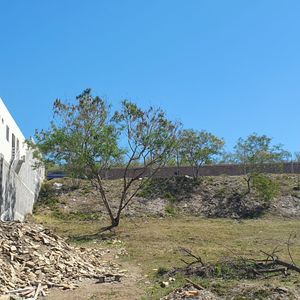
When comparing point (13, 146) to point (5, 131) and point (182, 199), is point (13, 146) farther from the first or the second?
point (182, 199)

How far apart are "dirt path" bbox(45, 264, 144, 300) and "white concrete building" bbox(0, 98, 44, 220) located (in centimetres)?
1021

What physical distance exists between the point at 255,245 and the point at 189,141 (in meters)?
20.8

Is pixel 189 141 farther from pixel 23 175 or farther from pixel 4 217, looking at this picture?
pixel 4 217

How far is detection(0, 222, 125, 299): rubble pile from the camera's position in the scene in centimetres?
1334

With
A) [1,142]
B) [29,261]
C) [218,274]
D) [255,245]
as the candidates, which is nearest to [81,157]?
[1,142]

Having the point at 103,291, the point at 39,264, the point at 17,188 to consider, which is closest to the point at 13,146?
the point at 17,188

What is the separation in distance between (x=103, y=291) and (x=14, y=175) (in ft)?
53.1

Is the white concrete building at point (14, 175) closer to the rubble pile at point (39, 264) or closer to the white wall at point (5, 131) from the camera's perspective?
the white wall at point (5, 131)

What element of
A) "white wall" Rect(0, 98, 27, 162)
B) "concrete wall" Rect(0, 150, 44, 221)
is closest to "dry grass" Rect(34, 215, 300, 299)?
"concrete wall" Rect(0, 150, 44, 221)

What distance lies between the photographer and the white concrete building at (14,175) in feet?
81.4

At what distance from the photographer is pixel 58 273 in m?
14.8

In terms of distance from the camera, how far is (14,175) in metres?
28.0

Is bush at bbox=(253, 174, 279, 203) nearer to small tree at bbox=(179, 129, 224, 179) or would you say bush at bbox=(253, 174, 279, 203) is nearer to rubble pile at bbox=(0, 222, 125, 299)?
small tree at bbox=(179, 129, 224, 179)

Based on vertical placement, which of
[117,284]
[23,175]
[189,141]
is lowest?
[117,284]
